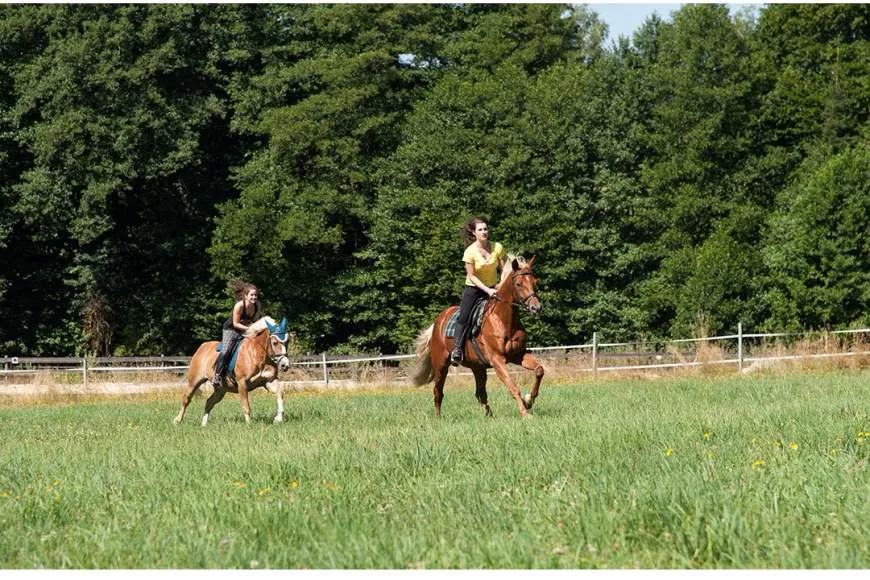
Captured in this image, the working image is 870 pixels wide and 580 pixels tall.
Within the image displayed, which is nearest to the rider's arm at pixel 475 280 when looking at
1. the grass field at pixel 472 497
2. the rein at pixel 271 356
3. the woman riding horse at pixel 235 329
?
the grass field at pixel 472 497

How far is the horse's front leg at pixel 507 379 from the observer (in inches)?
561

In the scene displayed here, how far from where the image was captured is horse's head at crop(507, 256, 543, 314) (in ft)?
47.4

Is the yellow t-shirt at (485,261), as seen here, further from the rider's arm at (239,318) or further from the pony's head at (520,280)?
the rider's arm at (239,318)

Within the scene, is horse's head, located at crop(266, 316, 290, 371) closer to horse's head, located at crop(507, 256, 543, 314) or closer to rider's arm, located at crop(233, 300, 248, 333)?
rider's arm, located at crop(233, 300, 248, 333)

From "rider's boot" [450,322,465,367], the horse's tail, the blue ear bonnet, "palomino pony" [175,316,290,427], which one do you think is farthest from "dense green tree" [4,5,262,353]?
"rider's boot" [450,322,465,367]

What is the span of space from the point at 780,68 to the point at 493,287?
144 ft

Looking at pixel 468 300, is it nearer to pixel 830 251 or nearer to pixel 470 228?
pixel 470 228

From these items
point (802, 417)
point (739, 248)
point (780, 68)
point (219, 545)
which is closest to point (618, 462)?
point (219, 545)

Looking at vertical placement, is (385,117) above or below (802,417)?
above

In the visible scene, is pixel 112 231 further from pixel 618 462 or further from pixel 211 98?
pixel 618 462

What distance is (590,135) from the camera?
177ft

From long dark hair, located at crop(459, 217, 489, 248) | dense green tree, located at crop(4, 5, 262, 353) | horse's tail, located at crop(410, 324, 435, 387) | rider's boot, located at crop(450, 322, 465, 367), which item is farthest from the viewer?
dense green tree, located at crop(4, 5, 262, 353)

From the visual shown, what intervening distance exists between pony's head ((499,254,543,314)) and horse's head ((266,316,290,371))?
3.76m

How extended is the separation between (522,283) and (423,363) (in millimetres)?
3581
